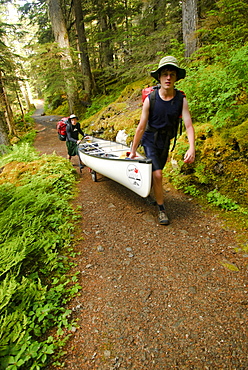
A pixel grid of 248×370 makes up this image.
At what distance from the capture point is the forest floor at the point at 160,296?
1.76m

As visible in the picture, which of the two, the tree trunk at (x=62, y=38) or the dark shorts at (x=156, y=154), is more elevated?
the tree trunk at (x=62, y=38)

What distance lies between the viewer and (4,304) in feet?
6.69

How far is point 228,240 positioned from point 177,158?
2478 mm

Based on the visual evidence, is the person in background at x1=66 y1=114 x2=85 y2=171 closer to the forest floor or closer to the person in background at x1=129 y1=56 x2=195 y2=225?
the person in background at x1=129 y1=56 x2=195 y2=225

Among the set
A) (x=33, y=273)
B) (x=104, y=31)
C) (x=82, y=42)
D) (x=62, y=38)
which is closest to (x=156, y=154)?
(x=33, y=273)

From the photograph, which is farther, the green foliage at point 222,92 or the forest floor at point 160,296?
the green foliage at point 222,92

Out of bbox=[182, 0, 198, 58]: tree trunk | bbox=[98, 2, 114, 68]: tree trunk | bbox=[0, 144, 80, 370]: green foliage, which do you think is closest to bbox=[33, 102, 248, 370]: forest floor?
bbox=[0, 144, 80, 370]: green foliage

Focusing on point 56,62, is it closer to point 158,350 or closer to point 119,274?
point 119,274

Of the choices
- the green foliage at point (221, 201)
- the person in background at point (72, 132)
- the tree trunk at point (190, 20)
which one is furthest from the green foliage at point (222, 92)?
the person in background at point (72, 132)

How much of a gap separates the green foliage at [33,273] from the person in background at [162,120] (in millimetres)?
1910

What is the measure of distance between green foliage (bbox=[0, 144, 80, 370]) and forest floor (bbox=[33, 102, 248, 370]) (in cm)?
22

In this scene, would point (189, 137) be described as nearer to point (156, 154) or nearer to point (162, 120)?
point (162, 120)

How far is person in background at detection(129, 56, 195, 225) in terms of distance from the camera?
293 cm

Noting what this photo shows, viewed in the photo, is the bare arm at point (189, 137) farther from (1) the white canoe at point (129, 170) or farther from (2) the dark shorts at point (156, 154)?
(1) the white canoe at point (129, 170)
